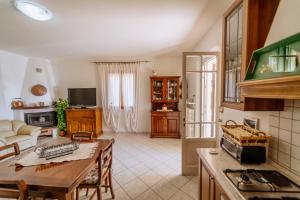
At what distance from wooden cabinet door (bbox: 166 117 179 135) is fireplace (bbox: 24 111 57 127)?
11.8 ft

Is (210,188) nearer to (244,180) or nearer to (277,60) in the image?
(244,180)

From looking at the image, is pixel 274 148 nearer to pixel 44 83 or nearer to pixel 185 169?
pixel 185 169

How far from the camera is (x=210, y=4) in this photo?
1.97 m

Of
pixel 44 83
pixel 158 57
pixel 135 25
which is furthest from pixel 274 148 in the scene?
pixel 44 83

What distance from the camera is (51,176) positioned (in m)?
1.27

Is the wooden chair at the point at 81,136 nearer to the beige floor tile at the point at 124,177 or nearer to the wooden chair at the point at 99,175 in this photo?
the wooden chair at the point at 99,175

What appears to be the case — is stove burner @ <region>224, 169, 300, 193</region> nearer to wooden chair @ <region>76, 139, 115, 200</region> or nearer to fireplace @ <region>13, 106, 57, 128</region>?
wooden chair @ <region>76, 139, 115, 200</region>

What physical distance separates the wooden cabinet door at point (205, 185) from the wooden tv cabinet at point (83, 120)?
12.5 ft

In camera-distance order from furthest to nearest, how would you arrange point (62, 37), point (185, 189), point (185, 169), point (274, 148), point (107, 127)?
point (107, 127)
point (62, 37)
point (185, 169)
point (185, 189)
point (274, 148)

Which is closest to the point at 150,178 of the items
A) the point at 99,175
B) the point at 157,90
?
the point at 99,175

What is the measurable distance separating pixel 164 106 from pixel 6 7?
3.87 m

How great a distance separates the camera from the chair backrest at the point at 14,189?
1.05 m

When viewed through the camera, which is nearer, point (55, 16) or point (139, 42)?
point (55, 16)

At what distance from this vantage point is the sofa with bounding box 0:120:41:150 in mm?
3434
